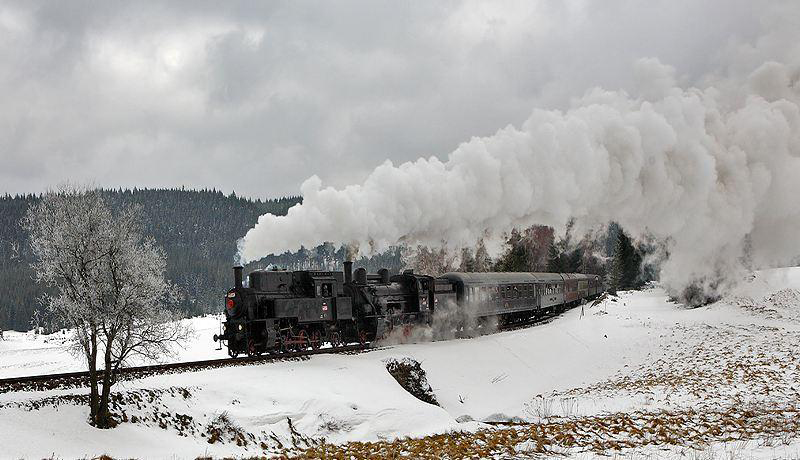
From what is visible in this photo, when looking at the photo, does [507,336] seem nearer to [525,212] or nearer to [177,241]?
[525,212]

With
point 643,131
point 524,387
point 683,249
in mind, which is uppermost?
point 643,131

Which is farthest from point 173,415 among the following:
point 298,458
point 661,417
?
point 661,417

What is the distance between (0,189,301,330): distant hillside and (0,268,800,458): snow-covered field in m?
58.1

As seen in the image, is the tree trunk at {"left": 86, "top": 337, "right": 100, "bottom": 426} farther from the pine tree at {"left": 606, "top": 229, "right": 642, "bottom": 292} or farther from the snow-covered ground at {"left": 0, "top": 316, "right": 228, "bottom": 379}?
the pine tree at {"left": 606, "top": 229, "right": 642, "bottom": 292}

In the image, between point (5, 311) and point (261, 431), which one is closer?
point (261, 431)

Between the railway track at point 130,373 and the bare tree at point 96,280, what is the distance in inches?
49.6

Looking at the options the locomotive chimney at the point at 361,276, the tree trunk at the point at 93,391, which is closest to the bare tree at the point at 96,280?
the tree trunk at the point at 93,391

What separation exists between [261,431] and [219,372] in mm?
3765

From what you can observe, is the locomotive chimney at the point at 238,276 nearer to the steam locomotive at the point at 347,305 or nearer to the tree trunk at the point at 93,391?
the steam locomotive at the point at 347,305

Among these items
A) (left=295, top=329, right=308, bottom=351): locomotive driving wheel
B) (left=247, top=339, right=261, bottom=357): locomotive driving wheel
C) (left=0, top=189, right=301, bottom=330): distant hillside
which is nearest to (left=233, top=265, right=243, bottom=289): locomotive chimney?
(left=247, top=339, right=261, bottom=357): locomotive driving wheel

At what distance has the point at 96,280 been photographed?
524 inches

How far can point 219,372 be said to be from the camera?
679 inches

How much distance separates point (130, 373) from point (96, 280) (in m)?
3.80

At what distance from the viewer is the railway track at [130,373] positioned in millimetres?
14133
